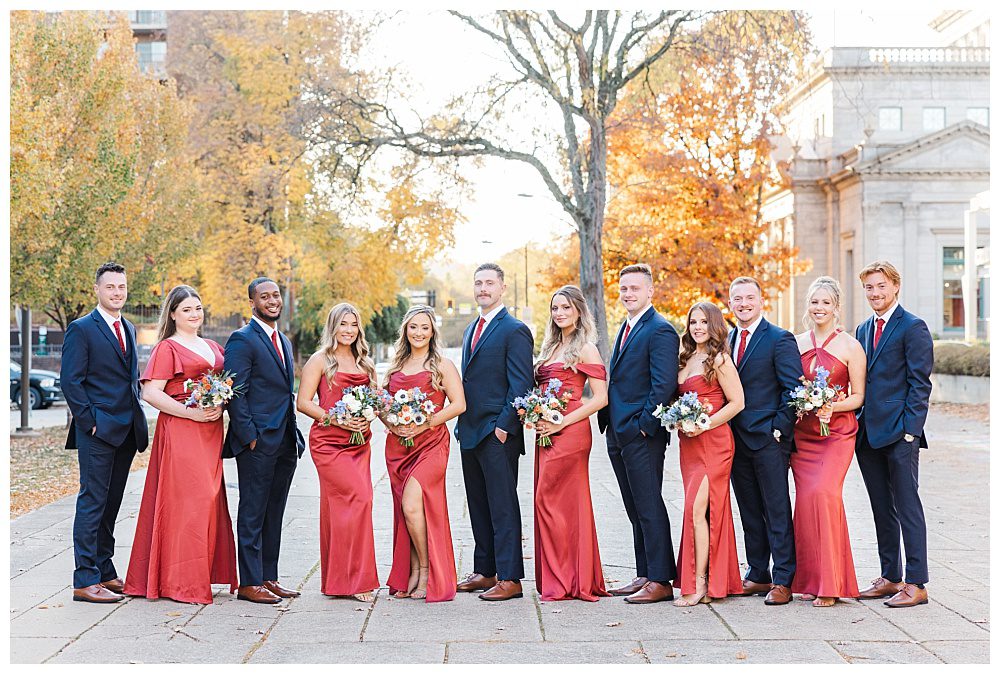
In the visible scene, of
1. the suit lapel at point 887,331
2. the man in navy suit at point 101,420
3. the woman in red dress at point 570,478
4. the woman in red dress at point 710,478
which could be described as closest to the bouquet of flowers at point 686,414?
the woman in red dress at point 710,478

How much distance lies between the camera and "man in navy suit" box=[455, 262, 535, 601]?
8.40 meters

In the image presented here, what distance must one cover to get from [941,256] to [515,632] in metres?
51.8

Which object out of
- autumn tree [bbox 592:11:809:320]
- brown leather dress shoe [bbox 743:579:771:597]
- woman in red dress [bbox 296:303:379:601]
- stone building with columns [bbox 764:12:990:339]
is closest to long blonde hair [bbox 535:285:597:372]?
woman in red dress [bbox 296:303:379:601]

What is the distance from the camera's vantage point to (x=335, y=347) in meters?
8.55

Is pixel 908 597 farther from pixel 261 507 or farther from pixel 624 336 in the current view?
pixel 261 507

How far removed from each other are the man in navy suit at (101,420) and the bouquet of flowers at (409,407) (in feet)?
5.77

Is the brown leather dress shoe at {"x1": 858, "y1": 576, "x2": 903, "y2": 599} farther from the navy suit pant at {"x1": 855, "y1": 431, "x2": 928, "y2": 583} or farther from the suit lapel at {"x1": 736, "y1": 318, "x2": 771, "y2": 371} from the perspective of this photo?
the suit lapel at {"x1": 736, "y1": 318, "x2": 771, "y2": 371}

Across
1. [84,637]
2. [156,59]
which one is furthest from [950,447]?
[156,59]

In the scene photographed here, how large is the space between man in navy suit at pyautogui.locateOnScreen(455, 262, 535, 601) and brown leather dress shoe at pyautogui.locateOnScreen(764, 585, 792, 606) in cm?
176

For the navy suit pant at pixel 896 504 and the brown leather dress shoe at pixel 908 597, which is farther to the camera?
the navy suit pant at pixel 896 504

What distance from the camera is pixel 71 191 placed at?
21469 mm

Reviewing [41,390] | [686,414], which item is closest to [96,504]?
[686,414]

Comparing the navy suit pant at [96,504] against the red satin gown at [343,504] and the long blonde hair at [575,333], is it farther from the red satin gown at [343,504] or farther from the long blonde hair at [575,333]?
the long blonde hair at [575,333]

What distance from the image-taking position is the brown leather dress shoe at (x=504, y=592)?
27.2 feet
